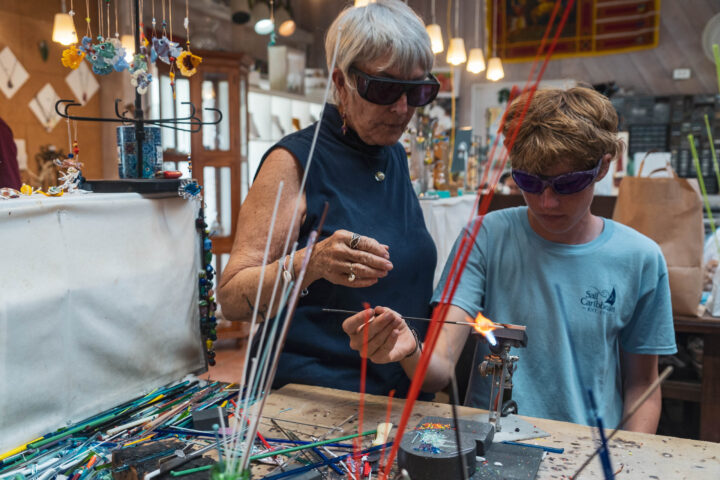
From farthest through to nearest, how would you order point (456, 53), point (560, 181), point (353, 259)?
point (456, 53), point (560, 181), point (353, 259)

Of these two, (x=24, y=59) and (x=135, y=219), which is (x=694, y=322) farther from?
(x=24, y=59)

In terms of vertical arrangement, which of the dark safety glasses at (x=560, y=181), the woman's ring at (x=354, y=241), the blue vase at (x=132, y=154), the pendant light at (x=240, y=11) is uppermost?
the pendant light at (x=240, y=11)

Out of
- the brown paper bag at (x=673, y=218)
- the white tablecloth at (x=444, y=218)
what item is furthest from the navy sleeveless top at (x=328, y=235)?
the white tablecloth at (x=444, y=218)

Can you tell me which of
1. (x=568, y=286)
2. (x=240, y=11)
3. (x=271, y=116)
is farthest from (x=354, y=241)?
(x=240, y=11)

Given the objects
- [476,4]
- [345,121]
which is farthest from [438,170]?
[476,4]

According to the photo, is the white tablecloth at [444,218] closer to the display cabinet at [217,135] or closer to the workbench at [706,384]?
the workbench at [706,384]

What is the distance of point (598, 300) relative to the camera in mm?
1368

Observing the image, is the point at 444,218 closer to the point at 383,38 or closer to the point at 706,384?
the point at 706,384

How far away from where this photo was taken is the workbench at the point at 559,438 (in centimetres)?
94

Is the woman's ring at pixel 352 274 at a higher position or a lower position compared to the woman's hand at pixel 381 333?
higher

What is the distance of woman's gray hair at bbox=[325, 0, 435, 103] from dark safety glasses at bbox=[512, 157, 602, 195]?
1.04ft

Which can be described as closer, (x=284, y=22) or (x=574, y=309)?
(x=574, y=309)

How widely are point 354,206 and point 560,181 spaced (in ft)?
1.43

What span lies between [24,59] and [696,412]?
4.59 meters
